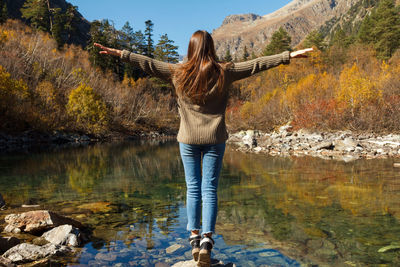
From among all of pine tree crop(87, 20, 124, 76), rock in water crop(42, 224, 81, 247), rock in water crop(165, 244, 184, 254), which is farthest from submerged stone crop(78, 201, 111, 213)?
pine tree crop(87, 20, 124, 76)

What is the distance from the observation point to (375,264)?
9.48 feet

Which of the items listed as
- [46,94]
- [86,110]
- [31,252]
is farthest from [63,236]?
[86,110]

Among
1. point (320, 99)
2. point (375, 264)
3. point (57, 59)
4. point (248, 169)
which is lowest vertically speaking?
point (375, 264)

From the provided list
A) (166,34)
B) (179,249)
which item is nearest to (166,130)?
(166,34)

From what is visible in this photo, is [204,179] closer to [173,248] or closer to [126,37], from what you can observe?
[173,248]

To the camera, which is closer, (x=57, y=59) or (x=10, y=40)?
(x=10, y=40)

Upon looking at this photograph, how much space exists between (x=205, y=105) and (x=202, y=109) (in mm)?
42

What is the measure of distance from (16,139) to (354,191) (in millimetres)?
23167

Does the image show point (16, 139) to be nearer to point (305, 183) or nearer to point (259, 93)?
point (305, 183)

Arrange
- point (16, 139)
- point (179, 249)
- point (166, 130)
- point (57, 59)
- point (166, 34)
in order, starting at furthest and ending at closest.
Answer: point (166, 34), point (166, 130), point (57, 59), point (16, 139), point (179, 249)

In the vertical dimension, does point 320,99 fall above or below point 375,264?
above

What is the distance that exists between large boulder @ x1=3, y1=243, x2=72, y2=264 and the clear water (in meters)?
0.22

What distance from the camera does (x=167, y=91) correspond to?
168 ft

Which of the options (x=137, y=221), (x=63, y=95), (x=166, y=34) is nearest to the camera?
(x=137, y=221)
